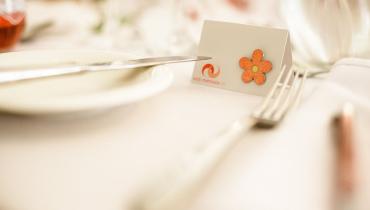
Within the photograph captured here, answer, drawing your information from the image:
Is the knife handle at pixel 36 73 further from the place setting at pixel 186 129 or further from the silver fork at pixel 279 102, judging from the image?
the silver fork at pixel 279 102

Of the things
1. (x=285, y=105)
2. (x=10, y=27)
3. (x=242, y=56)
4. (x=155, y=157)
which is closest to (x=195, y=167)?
(x=155, y=157)

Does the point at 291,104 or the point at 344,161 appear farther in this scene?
the point at 291,104

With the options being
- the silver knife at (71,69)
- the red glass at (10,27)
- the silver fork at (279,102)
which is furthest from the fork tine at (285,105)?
the red glass at (10,27)

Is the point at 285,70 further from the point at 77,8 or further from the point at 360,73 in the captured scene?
the point at 77,8

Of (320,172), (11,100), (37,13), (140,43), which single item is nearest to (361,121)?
(320,172)

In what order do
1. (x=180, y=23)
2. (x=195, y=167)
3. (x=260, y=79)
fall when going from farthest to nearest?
(x=180, y=23) → (x=260, y=79) → (x=195, y=167)

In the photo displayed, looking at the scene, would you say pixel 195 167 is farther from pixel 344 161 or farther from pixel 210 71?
pixel 210 71

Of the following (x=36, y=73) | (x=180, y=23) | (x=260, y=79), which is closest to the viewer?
(x=36, y=73)
